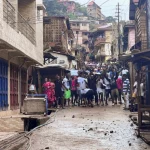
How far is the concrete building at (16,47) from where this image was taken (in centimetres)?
1457

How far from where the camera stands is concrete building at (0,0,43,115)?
14.6 metres

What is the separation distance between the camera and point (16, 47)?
15.8 m

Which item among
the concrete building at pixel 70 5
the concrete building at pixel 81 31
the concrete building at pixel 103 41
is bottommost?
the concrete building at pixel 103 41

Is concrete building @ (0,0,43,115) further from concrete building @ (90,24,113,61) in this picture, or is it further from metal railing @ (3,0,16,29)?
concrete building @ (90,24,113,61)

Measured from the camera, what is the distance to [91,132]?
10180 millimetres

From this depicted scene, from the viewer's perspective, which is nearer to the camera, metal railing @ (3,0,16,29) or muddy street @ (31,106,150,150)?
muddy street @ (31,106,150,150)

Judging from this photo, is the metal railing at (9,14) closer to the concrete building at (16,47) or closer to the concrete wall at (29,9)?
the concrete building at (16,47)

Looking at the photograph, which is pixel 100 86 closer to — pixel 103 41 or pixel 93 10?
pixel 103 41

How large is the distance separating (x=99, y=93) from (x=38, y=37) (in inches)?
201

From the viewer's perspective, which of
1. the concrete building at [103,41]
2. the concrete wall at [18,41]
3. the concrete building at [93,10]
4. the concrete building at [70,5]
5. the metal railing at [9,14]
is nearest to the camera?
the concrete wall at [18,41]

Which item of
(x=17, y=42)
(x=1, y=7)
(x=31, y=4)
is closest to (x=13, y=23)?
(x=17, y=42)

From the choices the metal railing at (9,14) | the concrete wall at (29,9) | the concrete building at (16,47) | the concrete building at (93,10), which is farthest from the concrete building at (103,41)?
the metal railing at (9,14)

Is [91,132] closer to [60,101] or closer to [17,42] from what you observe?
[17,42]

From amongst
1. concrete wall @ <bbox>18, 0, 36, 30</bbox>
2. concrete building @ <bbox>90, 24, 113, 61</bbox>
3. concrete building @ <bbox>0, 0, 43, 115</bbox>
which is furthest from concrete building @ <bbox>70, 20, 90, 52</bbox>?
concrete wall @ <bbox>18, 0, 36, 30</bbox>
